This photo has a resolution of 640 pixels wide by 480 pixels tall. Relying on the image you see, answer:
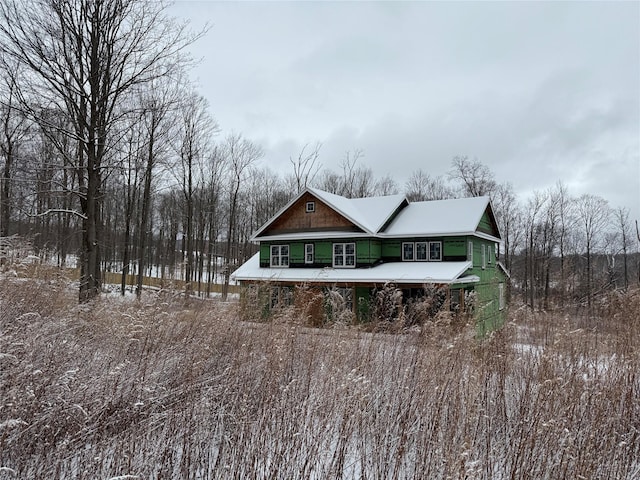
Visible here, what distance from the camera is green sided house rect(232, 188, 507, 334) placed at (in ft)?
54.9

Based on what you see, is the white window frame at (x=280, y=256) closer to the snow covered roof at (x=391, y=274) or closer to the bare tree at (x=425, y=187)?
the snow covered roof at (x=391, y=274)

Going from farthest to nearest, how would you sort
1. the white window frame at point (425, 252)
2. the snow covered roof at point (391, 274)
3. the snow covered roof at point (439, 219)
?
1. the white window frame at point (425, 252)
2. the snow covered roof at point (439, 219)
3. the snow covered roof at point (391, 274)

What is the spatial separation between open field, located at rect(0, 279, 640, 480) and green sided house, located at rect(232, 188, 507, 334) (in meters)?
10.7

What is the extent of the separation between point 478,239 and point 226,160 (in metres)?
20.5

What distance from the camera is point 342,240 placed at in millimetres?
18766

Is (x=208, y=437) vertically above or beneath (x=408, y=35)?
beneath

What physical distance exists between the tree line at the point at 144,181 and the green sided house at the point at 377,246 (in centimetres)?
399

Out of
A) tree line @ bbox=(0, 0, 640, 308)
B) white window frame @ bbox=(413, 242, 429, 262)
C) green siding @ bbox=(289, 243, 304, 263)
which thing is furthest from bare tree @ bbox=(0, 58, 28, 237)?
white window frame @ bbox=(413, 242, 429, 262)

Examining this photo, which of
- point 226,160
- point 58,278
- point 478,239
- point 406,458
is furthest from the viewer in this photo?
point 226,160

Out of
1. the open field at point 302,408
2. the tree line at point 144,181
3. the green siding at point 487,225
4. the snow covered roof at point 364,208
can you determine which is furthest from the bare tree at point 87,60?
the green siding at point 487,225

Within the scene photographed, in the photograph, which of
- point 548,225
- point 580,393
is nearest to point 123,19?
point 580,393

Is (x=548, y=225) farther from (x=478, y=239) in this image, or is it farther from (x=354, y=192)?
(x=478, y=239)

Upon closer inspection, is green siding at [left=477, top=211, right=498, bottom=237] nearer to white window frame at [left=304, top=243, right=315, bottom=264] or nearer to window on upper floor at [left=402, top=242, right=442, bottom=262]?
window on upper floor at [left=402, top=242, right=442, bottom=262]

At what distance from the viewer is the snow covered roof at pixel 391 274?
49.7ft
